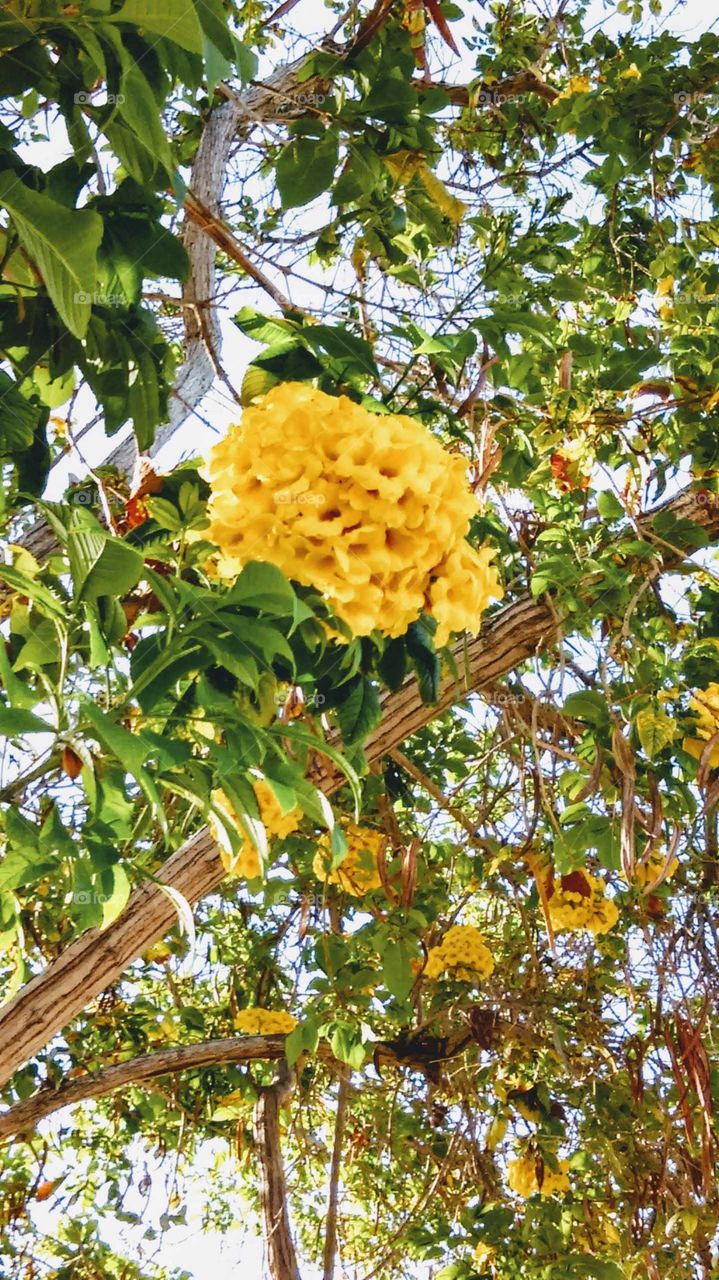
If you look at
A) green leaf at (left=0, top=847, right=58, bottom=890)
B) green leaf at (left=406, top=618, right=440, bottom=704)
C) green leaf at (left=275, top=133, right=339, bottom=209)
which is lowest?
green leaf at (left=0, top=847, right=58, bottom=890)

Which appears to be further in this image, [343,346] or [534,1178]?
[534,1178]

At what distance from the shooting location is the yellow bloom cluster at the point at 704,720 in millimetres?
1924

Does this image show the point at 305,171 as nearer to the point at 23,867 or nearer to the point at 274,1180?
the point at 23,867

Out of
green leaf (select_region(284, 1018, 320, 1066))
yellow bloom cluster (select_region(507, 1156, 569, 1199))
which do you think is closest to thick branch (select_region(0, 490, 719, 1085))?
green leaf (select_region(284, 1018, 320, 1066))

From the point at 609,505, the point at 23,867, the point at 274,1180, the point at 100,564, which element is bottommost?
the point at 23,867

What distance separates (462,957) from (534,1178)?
0.68 m

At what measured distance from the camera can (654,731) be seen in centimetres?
183

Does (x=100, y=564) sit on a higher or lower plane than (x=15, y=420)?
lower

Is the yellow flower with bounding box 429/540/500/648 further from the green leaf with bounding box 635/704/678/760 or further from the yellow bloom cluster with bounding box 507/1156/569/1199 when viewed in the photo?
the yellow bloom cluster with bounding box 507/1156/569/1199

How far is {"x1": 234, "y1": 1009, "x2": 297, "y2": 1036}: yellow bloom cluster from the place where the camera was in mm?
2740

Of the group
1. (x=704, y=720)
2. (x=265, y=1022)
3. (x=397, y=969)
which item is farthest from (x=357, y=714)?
(x=265, y=1022)

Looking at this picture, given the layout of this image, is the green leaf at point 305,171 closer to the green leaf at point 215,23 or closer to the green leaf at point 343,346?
the green leaf at point 343,346

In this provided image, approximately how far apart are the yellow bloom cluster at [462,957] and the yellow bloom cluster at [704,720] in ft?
3.30

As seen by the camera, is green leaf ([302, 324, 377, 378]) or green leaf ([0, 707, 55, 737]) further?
green leaf ([302, 324, 377, 378])
